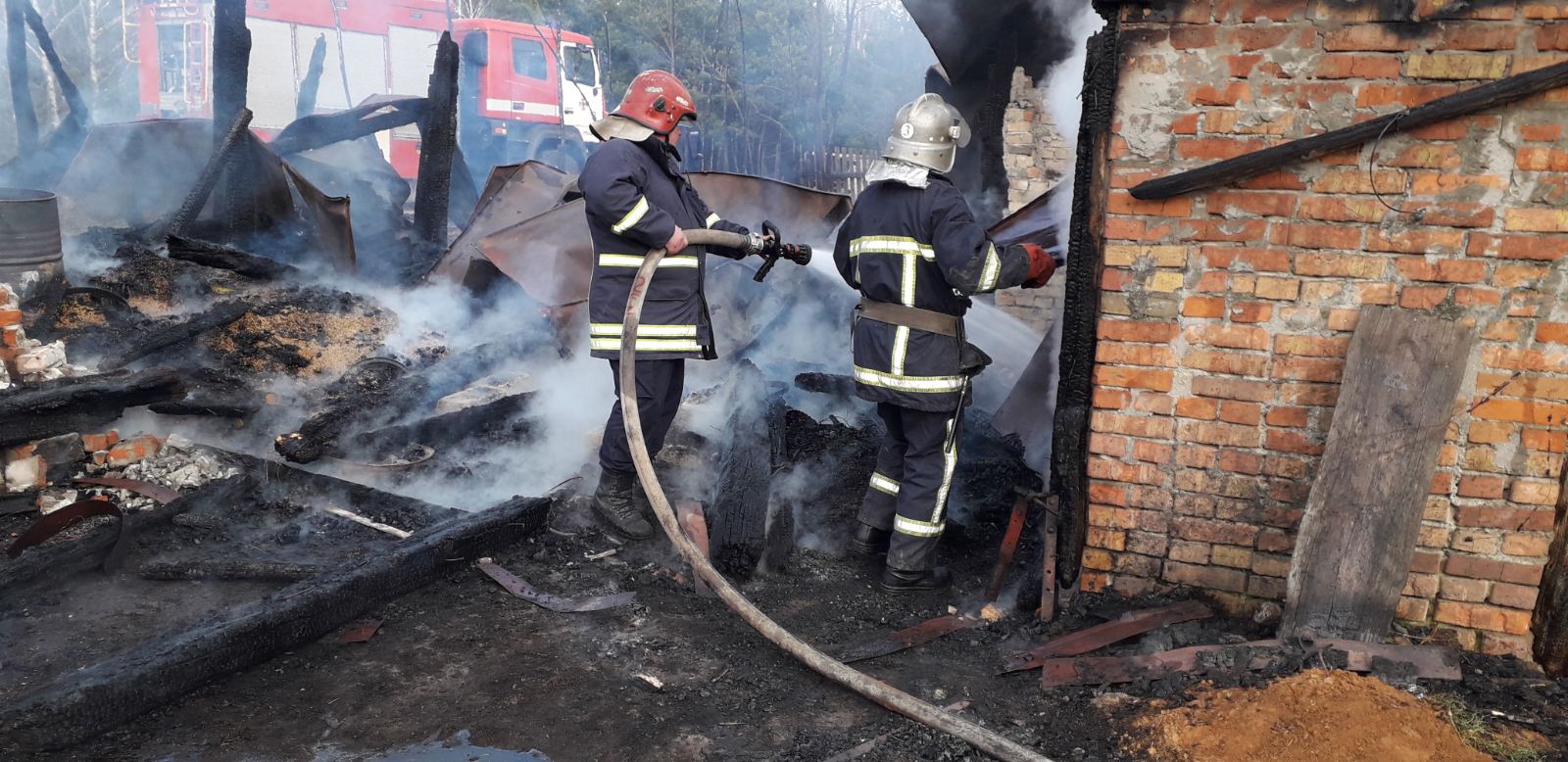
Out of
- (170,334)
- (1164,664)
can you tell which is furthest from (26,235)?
(1164,664)

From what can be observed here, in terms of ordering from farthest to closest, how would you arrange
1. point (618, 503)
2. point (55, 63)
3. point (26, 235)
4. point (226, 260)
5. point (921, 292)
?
point (55, 63), point (226, 260), point (26, 235), point (618, 503), point (921, 292)

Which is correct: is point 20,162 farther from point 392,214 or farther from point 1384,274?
point 1384,274

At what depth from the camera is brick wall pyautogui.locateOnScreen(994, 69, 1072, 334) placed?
7668 millimetres

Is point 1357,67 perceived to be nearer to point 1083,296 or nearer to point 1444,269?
point 1444,269

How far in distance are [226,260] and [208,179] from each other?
36.3 inches

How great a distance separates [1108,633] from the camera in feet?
11.5

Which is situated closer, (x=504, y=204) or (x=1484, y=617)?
(x=1484, y=617)

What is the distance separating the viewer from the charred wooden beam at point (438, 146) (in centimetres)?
982

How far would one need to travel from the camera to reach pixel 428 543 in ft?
13.1

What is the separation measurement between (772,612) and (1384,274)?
8.19 ft

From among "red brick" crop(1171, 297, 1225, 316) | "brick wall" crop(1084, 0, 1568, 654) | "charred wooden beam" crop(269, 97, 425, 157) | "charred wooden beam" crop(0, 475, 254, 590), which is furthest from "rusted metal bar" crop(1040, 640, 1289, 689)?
"charred wooden beam" crop(269, 97, 425, 157)

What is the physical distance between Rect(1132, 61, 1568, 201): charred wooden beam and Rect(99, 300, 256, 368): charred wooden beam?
5.98 metres

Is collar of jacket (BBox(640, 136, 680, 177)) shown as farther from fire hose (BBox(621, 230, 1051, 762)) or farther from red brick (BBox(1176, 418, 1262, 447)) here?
red brick (BBox(1176, 418, 1262, 447))

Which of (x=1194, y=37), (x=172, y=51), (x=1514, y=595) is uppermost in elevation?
(x=172, y=51)
